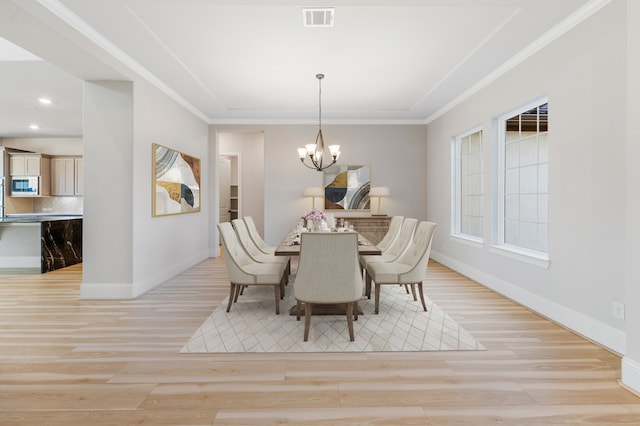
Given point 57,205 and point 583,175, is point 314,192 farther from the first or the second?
point 57,205

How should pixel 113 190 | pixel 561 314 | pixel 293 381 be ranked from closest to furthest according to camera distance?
pixel 293 381 → pixel 561 314 → pixel 113 190

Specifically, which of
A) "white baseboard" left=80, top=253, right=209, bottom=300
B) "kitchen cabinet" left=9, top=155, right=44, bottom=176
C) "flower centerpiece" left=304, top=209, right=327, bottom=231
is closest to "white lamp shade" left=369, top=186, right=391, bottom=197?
"flower centerpiece" left=304, top=209, right=327, bottom=231

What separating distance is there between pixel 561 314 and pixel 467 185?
8.93 ft

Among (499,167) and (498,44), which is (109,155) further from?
(499,167)

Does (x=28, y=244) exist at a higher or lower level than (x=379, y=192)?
lower

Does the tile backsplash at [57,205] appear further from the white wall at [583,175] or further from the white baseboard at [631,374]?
the white baseboard at [631,374]

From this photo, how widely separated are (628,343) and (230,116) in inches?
246

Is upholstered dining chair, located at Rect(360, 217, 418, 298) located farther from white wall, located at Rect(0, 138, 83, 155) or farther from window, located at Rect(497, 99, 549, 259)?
white wall, located at Rect(0, 138, 83, 155)

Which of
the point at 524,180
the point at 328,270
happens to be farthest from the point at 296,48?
the point at 524,180

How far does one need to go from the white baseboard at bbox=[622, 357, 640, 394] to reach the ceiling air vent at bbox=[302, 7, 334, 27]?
10.7 ft

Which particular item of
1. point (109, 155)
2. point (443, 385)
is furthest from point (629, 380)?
point (109, 155)

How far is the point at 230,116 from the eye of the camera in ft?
21.2

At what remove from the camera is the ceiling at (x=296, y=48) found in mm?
2867

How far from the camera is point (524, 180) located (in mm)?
4059
